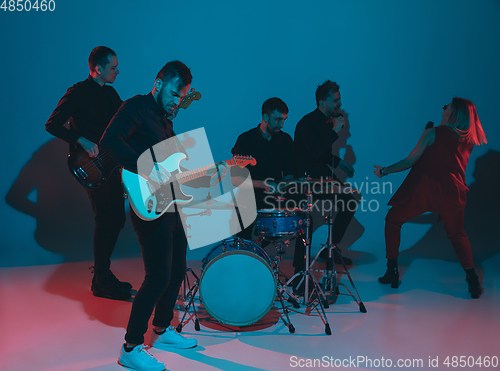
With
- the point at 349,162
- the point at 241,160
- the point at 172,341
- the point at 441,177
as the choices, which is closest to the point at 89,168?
the point at 241,160

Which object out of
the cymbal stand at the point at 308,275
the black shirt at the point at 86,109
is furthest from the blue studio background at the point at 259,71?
the cymbal stand at the point at 308,275

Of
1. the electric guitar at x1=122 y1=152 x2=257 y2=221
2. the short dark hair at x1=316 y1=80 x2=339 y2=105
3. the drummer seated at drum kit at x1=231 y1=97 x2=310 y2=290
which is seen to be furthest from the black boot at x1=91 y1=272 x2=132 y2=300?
the short dark hair at x1=316 y1=80 x2=339 y2=105

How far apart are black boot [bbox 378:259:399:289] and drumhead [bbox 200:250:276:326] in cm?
161

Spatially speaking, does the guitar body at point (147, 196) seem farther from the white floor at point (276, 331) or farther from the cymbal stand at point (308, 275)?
the cymbal stand at point (308, 275)

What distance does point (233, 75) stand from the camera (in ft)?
17.0

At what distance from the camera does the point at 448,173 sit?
11.9 ft

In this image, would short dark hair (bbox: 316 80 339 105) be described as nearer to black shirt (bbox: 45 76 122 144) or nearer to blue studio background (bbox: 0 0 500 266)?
blue studio background (bbox: 0 0 500 266)

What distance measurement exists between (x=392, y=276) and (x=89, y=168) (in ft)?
9.32

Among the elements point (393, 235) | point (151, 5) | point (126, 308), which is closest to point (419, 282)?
point (393, 235)

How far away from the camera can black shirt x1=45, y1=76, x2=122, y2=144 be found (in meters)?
3.21

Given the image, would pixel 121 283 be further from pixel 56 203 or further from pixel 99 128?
pixel 56 203

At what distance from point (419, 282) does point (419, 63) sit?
284cm

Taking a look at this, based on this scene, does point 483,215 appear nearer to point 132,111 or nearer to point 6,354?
point 132,111

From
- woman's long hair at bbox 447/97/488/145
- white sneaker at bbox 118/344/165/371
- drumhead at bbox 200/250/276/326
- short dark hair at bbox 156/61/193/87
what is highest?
short dark hair at bbox 156/61/193/87
